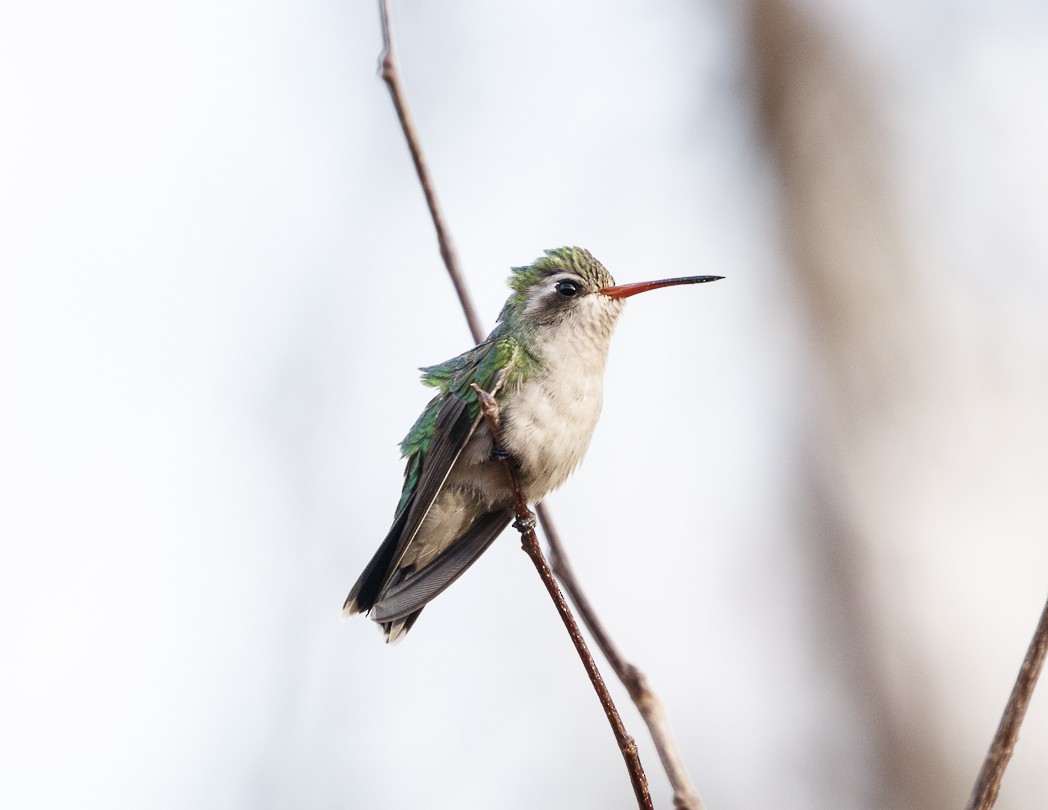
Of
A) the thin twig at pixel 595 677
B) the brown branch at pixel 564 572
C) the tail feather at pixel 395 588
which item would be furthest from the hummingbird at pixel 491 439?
the thin twig at pixel 595 677

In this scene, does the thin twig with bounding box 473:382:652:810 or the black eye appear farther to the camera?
the black eye

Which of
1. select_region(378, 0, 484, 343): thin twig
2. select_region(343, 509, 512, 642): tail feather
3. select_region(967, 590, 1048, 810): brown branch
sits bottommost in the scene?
select_region(967, 590, 1048, 810): brown branch

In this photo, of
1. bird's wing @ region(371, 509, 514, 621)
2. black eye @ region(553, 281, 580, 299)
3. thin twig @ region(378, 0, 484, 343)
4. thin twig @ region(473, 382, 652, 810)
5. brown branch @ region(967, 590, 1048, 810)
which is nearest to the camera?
brown branch @ region(967, 590, 1048, 810)

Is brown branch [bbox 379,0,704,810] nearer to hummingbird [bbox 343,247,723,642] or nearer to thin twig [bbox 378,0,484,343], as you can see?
thin twig [bbox 378,0,484,343]

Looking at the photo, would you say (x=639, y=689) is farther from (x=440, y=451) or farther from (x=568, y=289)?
(x=568, y=289)

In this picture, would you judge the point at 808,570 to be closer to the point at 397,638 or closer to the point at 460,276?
the point at 397,638

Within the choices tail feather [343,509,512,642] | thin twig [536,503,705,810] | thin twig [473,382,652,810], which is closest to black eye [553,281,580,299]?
tail feather [343,509,512,642]
